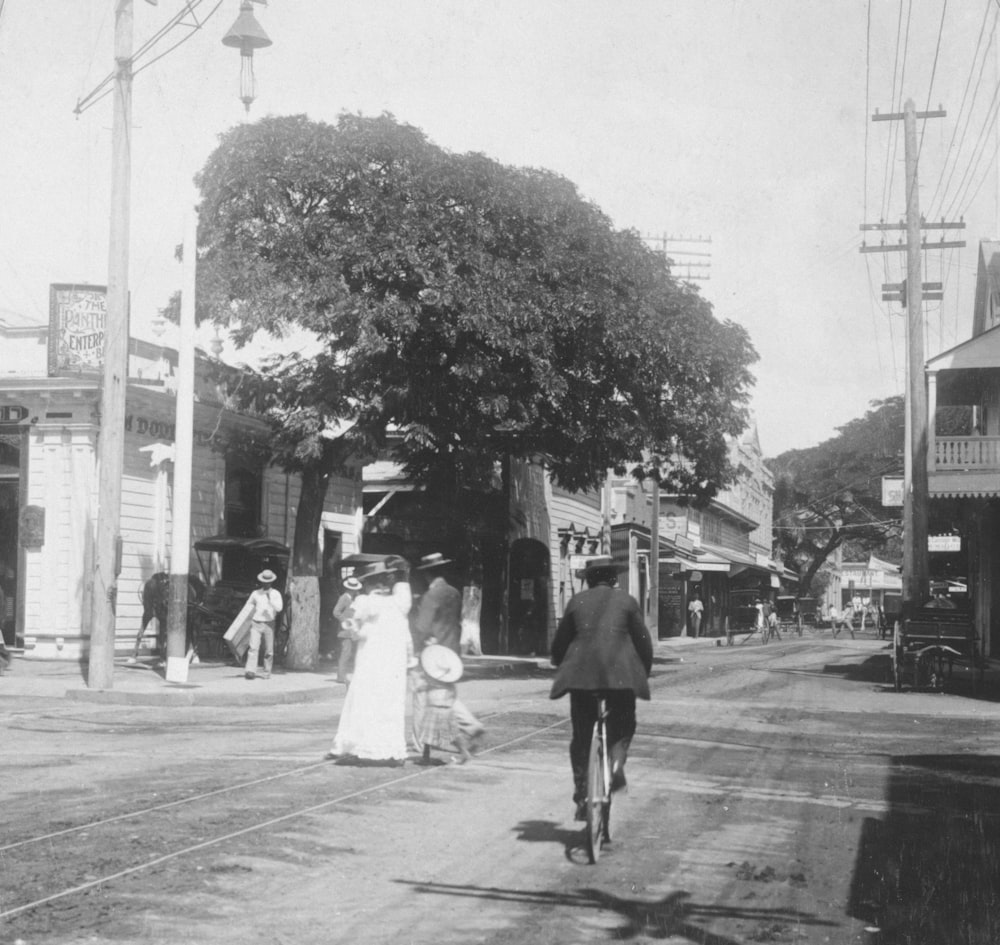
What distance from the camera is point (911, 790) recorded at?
1029 centimetres

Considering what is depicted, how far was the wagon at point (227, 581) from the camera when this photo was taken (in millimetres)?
25203

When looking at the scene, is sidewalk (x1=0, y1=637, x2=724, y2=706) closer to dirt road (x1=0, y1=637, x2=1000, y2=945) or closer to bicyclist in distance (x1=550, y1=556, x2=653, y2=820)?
dirt road (x1=0, y1=637, x2=1000, y2=945)

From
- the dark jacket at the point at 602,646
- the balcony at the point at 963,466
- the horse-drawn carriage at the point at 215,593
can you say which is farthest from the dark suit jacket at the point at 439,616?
the balcony at the point at 963,466

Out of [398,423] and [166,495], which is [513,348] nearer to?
→ [398,423]

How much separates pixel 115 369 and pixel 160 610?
22.4ft

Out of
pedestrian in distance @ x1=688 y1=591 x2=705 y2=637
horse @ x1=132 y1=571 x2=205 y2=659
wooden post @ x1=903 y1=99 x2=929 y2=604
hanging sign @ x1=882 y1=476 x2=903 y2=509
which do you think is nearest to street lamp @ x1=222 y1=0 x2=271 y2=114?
horse @ x1=132 y1=571 x2=205 y2=659

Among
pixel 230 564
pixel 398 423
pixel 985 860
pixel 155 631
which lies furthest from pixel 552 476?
pixel 985 860

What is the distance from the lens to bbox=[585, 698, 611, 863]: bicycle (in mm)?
7059

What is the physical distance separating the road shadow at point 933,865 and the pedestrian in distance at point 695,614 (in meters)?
43.9

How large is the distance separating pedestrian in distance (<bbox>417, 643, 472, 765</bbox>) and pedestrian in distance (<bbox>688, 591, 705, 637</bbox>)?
44030 mm

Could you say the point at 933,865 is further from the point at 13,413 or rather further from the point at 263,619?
the point at 13,413

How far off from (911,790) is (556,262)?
48.6 feet

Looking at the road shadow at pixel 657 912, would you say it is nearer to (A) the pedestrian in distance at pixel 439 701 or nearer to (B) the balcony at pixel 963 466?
(A) the pedestrian in distance at pixel 439 701

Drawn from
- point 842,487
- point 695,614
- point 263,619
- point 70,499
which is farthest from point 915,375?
point 842,487
